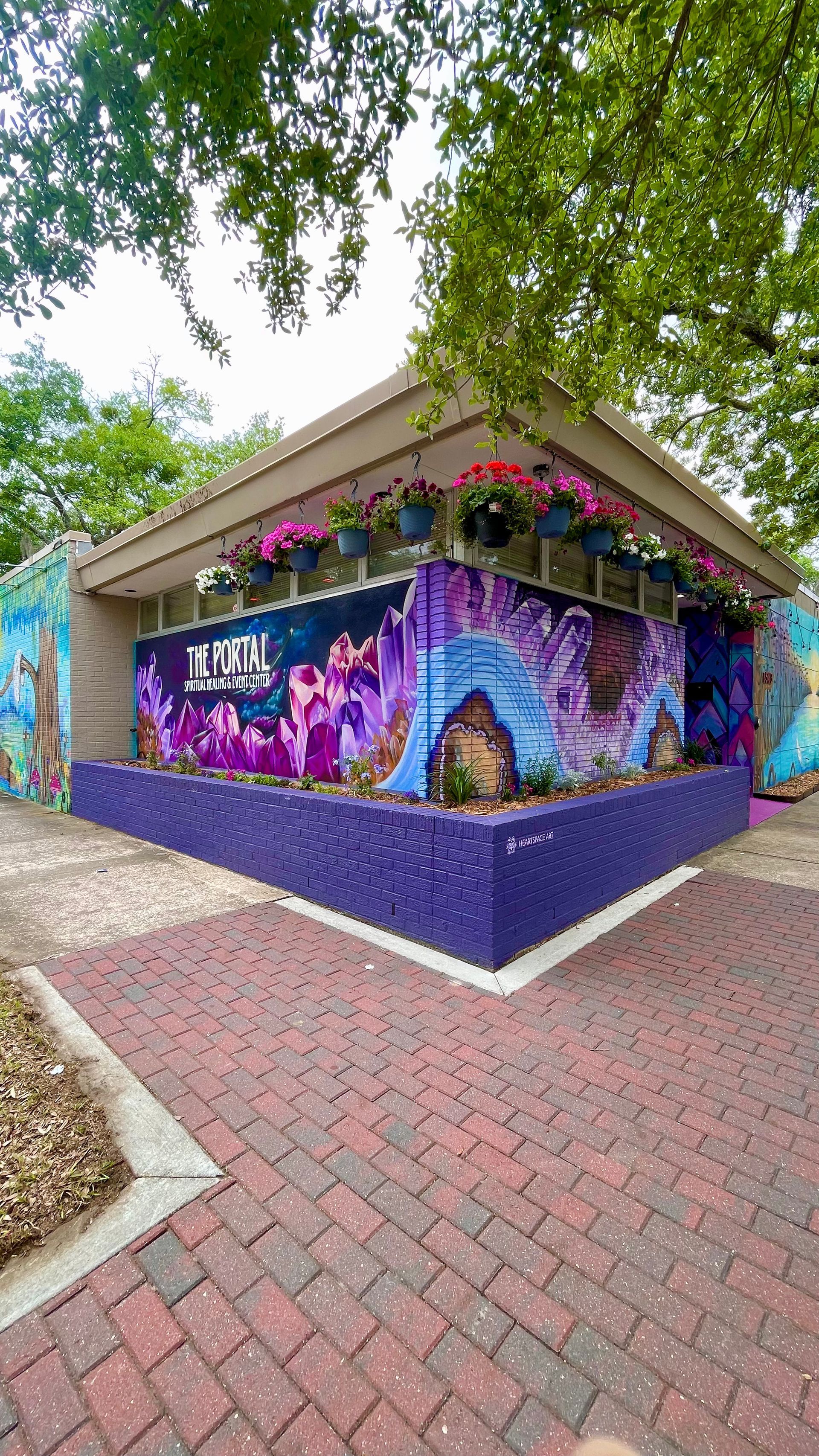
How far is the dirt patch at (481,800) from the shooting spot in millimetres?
4453

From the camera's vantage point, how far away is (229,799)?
580 centimetres

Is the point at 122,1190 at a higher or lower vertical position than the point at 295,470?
lower

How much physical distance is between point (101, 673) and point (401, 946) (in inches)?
313

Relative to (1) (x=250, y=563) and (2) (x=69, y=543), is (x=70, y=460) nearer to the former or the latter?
(2) (x=69, y=543)

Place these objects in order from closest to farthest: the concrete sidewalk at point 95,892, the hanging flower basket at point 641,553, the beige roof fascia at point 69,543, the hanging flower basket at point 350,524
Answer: the concrete sidewalk at point 95,892, the hanging flower basket at point 350,524, the hanging flower basket at point 641,553, the beige roof fascia at point 69,543

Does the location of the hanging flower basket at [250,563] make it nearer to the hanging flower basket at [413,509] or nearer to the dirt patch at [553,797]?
the hanging flower basket at [413,509]

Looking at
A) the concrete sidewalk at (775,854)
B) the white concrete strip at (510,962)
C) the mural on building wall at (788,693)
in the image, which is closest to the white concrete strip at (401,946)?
the white concrete strip at (510,962)

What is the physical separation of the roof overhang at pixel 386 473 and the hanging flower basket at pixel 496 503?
1.05 ft

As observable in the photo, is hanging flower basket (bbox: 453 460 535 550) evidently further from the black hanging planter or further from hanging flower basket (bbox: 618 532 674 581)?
hanging flower basket (bbox: 618 532 674 581)

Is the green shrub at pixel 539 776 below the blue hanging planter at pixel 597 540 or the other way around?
below

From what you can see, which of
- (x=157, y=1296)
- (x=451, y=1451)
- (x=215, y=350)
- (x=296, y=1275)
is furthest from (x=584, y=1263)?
(x=215, y=350)

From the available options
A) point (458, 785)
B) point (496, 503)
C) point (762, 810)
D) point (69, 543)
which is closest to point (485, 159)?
point (496, 503)

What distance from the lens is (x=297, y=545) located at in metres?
5.65

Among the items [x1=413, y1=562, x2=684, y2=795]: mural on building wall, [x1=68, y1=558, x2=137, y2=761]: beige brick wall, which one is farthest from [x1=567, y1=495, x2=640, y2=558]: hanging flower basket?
[x1=68, y1=558, x2=137, y2=761]: beige brick wall
